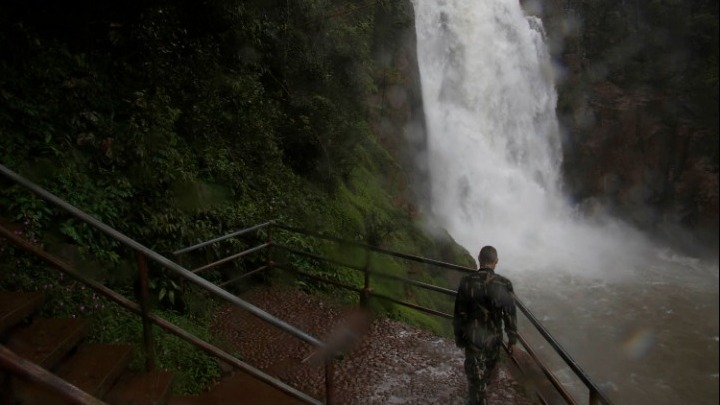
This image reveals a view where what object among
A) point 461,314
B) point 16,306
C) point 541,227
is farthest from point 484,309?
point 541,227

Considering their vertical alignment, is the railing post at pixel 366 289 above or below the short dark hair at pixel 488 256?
below

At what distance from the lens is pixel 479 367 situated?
151 inches

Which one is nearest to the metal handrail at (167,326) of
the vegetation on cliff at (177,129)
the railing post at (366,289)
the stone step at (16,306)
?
the stone step at (16,306)

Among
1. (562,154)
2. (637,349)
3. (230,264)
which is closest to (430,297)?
(230,264)

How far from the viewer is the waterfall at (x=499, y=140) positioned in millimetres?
19734

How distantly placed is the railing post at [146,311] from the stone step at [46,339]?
484 millimetres

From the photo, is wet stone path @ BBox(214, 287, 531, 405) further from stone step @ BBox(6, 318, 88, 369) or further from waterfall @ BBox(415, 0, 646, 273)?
waterfall @ BBox(415, 0, 646, 273)

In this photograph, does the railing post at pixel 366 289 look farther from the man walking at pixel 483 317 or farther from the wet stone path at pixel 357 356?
the man walking at pixel 483 317

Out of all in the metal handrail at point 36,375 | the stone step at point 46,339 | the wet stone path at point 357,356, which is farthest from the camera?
the wet stone path at point 357,356

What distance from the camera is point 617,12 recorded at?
2752 centimetres

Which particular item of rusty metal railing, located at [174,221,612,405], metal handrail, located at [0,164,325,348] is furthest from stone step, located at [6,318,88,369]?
rusty metal railing, located at [174,221,612,405]

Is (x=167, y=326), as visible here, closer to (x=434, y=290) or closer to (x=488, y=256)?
(x=488, y=256)

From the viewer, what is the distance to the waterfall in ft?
64.7

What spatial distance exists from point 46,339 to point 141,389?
72 cm
